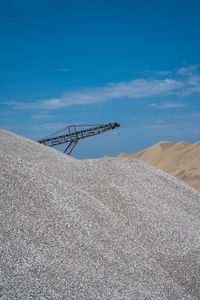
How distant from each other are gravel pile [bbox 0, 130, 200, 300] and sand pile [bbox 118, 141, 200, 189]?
7.37m

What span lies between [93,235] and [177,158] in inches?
550

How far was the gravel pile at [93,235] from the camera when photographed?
320 cm

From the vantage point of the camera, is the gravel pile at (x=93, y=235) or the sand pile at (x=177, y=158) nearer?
the gravel pile at (x=93, y=235)

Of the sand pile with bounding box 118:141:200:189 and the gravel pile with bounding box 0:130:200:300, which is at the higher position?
the sand pile with bounding box 118:141:200:189

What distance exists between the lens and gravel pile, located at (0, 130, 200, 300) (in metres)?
3.20

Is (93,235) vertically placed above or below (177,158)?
below

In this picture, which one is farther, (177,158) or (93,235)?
(177,158)

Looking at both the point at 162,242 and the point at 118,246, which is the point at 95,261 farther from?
the point at 162,242

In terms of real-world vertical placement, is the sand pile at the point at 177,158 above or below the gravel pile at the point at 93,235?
above

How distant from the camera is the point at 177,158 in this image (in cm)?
1738

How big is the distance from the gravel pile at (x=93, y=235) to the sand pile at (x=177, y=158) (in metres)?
7.37

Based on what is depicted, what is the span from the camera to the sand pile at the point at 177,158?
45.9ft

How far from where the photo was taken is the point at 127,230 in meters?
4.57

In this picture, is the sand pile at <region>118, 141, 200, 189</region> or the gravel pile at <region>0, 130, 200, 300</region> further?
the sand pile at <region>118, 141, 200, 189</region>
